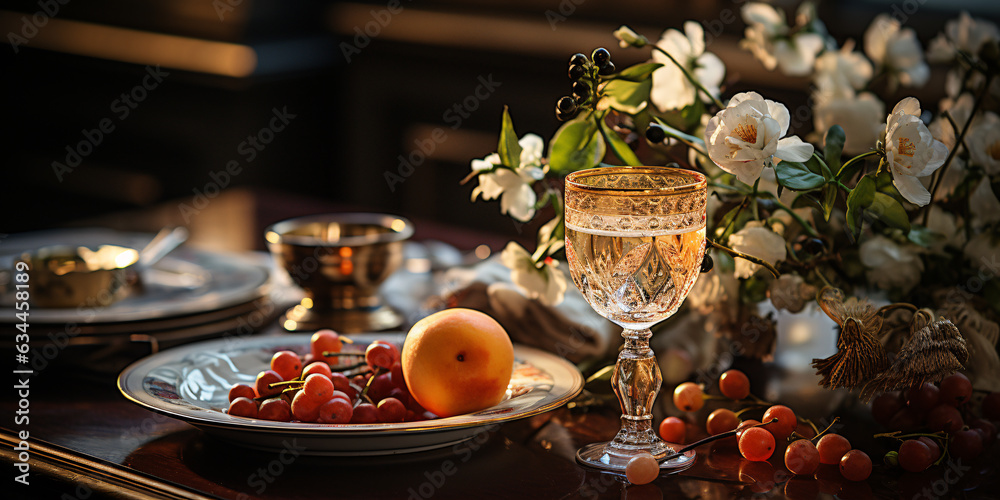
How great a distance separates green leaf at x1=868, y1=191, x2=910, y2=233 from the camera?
2.69 feet

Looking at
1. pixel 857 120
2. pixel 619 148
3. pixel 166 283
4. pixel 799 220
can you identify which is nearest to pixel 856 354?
pixel 799 220

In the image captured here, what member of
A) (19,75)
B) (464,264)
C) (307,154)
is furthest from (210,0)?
(464,264)

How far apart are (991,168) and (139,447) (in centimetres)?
85

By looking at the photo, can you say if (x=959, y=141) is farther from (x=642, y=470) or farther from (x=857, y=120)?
(x=642, y=470)

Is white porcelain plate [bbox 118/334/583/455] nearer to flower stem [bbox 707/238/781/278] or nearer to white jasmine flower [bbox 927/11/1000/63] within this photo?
flower stem [bbox 707/238/781/278]

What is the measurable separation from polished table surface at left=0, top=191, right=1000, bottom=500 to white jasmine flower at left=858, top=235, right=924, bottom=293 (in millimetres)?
143

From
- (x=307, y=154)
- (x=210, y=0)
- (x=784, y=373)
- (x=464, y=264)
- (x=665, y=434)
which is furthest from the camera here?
(x=307, y=154)

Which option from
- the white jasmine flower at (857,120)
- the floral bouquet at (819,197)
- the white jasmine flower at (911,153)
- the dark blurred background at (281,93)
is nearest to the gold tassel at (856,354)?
the floral bouquet at (819,197)

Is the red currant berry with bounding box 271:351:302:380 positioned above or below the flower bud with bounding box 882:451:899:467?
A: above

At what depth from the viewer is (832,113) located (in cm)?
111

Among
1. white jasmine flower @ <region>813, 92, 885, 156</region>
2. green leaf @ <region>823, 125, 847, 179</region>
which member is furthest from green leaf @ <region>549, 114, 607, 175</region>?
white jasmine flower @ <region>813, 92, 885, 156</region>

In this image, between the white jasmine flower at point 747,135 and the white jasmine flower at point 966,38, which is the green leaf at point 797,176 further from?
the white jasmine flower at point 966,38

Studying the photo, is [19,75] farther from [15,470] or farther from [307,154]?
[15,470]

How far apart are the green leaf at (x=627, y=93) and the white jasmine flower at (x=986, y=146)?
33cm
